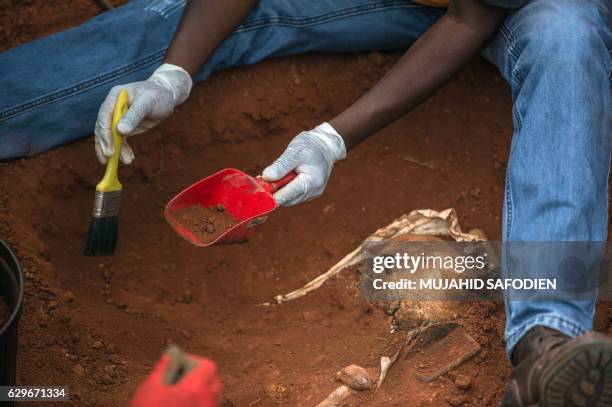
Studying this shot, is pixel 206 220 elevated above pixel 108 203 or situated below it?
above

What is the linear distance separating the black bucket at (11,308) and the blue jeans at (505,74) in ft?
2.38

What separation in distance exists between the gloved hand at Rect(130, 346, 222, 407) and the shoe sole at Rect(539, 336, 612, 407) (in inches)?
26.4

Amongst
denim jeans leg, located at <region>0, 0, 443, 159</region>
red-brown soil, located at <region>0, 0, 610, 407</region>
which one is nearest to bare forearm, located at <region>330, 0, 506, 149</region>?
denim jeans leg, located at <region>0, 0, 443, 159</region>

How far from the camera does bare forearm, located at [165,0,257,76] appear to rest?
87.1 inches

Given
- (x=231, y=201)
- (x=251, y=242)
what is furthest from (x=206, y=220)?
(x=251, y=242)

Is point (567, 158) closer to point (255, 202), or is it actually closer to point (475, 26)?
point (475, 26)

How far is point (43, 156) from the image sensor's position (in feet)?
7.87

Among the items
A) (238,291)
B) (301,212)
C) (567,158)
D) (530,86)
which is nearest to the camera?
(567,158)

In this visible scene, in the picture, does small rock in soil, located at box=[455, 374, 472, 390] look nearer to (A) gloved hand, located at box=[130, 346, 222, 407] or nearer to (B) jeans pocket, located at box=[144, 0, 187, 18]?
(A) gloved hand, located at box=[130, 346, 222, 407]

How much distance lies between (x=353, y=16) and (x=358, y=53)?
8.4 inches

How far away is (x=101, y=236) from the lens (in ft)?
6.91

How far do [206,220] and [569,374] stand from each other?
0.94 meters

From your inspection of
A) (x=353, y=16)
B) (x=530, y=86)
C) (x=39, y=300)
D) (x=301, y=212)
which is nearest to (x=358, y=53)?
(x=353, y=16)

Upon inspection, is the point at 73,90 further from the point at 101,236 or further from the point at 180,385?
the point at 180,385
